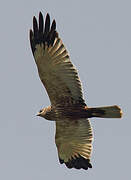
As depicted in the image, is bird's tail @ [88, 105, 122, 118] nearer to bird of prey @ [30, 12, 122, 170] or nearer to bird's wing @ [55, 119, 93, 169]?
bird of prey @ [30, 12, 122, 170]

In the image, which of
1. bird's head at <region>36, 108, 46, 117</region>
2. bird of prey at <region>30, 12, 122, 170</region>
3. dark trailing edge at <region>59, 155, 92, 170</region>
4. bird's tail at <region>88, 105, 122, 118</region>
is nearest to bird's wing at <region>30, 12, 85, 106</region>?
bird of prey at <region>30, 12, 122, 170</region>

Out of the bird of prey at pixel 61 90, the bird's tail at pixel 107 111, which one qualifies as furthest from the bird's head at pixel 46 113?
the bird's tail at pixel 107 111

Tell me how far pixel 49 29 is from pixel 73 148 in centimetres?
352

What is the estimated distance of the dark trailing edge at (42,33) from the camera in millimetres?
14002

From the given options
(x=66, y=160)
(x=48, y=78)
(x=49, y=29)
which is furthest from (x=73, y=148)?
(x=49, y=29)

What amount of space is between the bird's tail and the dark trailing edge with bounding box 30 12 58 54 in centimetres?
201

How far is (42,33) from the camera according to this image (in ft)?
46.8

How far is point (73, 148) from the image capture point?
51.2 feet

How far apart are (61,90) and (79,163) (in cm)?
231

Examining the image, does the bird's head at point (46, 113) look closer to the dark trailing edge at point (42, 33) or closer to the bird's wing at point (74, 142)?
the bird's wing at point (74, 142)

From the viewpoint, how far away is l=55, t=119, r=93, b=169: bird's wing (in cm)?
1519

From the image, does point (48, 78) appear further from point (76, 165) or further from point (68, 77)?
point (76, 165)

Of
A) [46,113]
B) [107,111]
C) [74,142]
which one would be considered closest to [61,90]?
[46,113]

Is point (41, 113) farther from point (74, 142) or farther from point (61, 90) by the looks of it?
point (74, 142)
